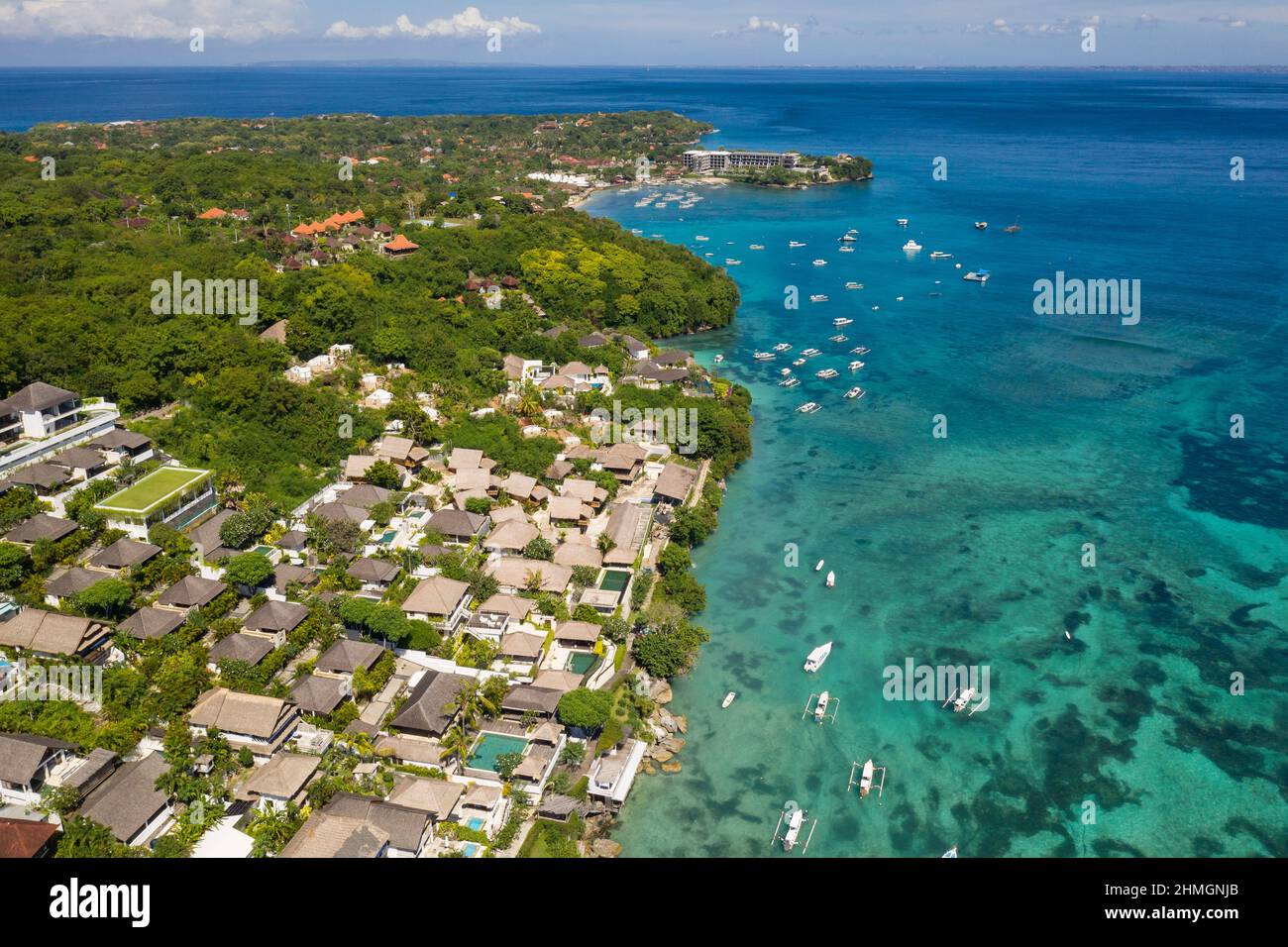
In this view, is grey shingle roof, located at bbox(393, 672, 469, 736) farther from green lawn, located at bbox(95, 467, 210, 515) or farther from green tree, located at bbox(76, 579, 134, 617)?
green lawn, located at bbox(95, 467, 210, 515)

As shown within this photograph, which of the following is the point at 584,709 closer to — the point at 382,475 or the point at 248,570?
the point at 248,570

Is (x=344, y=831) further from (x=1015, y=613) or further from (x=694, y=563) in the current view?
(x=1015, y=613)

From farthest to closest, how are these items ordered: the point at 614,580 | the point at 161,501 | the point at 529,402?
the point at 529,402
the point at 614,580
the point at 161,501

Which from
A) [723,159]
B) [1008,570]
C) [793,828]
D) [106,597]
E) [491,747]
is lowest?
[793,828]

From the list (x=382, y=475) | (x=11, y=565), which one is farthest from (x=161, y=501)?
(x=382, y=475)


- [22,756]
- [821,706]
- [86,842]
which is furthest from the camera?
[821,706]
